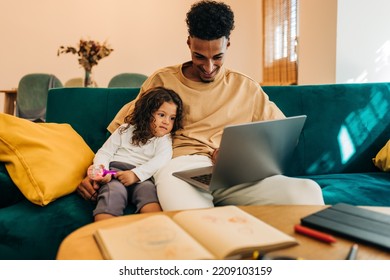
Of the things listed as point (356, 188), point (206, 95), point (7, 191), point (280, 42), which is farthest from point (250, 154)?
point (280, 42)

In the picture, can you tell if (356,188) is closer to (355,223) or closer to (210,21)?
(355,223)

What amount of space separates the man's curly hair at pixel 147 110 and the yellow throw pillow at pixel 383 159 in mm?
1029

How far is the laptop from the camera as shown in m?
0.92

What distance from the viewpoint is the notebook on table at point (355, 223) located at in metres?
0.67

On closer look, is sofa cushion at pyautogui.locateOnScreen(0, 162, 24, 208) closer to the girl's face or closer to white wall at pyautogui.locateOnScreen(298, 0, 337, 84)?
the girl's face

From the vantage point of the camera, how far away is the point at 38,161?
1.25 metres

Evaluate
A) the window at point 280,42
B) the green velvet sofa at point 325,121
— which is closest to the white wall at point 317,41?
the window at point 280,42

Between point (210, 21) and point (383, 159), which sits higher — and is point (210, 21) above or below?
above

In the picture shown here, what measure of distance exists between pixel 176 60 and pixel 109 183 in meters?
4.01

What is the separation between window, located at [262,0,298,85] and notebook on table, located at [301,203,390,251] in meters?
3.32

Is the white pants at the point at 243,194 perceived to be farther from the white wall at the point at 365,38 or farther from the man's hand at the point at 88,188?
the white wall at the point at 365,38

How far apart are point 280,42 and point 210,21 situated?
3151mm

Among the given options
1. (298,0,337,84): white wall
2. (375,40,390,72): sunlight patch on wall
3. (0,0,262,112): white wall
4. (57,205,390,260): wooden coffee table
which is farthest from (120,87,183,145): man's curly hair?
(0,0,262,112): white wall
